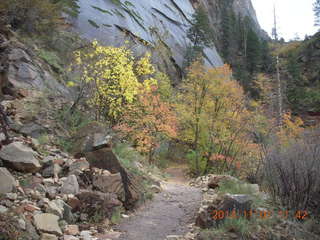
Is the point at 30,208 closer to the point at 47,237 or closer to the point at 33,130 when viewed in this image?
the point at 47,237

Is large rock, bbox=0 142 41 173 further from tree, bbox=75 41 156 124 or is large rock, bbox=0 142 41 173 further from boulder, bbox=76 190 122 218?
tree, bbox=75 41 156 124

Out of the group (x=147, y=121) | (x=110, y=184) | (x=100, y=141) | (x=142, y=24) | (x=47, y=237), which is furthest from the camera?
(x=142, y=24)

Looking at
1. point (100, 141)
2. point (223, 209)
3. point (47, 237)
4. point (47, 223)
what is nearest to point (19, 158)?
point (47, 223)

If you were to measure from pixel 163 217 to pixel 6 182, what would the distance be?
11.0ft

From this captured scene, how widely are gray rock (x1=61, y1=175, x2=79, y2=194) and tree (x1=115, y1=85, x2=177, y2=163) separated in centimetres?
612

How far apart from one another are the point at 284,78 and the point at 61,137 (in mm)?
32325

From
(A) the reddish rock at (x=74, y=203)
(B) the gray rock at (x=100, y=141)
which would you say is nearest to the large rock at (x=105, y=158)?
(B) the gray rock at (x=100, y=141)

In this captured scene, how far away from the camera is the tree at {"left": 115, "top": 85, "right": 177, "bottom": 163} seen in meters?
12.0

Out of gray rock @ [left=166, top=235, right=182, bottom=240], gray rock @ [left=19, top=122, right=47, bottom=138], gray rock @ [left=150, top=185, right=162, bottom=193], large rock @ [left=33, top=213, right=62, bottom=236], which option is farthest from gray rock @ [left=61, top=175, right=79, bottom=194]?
gray rock @ [left=150, top=185, right=162, bottom=193]

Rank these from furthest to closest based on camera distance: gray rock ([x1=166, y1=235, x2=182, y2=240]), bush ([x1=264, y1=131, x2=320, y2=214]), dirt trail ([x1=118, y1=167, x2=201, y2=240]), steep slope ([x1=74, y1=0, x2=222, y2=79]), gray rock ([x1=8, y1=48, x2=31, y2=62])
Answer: steep slope ([x1=74, y1=0, x2=222, y2=79]) → gray rock ([x1=8, y1=48, x2=31, y2=62]) → bush ([x1=264, y1=131, x2=320, y2=214]) → dirt trail ([x1=118, y1=167, x2=201, y2=240]) → gray rock ([x1=166, y1=235, x2=182, y2=240])

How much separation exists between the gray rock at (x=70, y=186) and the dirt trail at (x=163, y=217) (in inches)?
44.8

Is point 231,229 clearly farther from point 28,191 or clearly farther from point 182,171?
point 182,171

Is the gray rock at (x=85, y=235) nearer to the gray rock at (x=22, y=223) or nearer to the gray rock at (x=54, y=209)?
the gray rock at (x=54, y=209)
